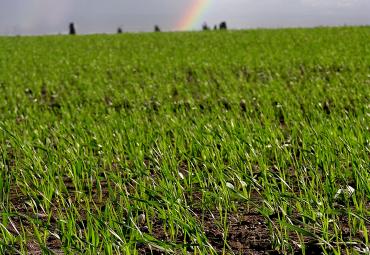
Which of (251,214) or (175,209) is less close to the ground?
(175,209)

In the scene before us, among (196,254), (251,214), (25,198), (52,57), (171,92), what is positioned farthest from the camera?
(52,57)

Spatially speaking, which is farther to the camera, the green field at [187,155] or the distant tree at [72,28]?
the distant tree at [72,28]

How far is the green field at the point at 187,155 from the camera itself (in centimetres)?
336

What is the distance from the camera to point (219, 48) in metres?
22.1

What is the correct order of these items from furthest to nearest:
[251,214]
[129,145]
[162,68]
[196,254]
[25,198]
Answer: [162,68], [129,145], [25,198], [251,214], [196,254]

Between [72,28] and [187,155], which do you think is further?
[72,28]

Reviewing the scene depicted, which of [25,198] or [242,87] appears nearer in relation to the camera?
[25,198]

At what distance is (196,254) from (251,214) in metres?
0.79

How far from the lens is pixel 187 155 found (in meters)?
4.48

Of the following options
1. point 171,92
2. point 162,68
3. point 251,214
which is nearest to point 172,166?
point 251,214

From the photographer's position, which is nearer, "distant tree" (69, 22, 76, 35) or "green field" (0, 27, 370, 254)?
"green field" (0, 27, 370, 254)

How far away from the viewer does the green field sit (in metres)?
3.36

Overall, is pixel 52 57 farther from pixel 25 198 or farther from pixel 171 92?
pixel 25 198

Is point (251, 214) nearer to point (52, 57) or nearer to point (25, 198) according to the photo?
point (25, 198)
